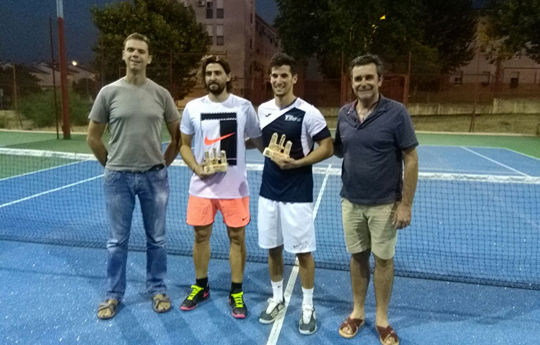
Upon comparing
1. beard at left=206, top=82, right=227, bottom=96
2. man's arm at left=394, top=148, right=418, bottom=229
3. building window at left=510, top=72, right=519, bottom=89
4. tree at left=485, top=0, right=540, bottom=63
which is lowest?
man's arm at left=394, top=148, right=418, bottom=229

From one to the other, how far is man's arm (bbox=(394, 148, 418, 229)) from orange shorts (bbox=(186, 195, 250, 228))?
1310 mm

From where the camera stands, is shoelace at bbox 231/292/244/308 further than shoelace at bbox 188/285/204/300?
No

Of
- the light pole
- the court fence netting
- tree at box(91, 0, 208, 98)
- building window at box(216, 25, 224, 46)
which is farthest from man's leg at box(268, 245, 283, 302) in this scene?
building window at box(216, 25, 224, 46)

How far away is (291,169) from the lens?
11.5 ft

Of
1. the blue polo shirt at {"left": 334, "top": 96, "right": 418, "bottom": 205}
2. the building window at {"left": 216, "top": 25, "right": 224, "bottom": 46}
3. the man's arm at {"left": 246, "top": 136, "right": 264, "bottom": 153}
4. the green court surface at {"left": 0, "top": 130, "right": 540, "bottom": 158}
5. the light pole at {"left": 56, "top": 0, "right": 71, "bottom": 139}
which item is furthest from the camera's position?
the building window at {"left": 216, "top": 25, "right": 224, "bottom": 46}

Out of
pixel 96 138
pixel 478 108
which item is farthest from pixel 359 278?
pixel 478 108

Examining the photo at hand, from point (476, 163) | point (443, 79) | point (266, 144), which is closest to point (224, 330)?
point (266, 144)

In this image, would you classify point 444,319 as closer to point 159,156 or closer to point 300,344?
point 300,344

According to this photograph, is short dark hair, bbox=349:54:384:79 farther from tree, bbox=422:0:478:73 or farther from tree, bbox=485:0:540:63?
tree, bbox=422:0:478:73

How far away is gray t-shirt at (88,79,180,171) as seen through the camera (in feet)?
12.0

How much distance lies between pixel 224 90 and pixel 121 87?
0.87 metres

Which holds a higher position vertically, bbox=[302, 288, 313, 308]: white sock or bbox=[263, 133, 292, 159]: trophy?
bbox=[263, 133, 292, 159]: trophy

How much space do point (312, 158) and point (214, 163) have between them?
810 millimetres

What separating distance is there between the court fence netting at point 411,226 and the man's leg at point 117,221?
140cm
